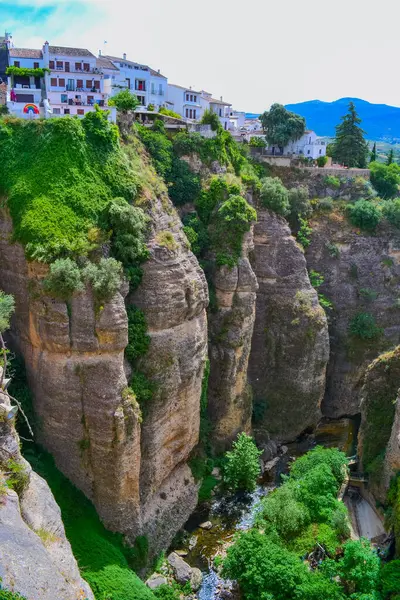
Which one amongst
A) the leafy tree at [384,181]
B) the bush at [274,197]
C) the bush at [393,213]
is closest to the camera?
the bush at [274,197]

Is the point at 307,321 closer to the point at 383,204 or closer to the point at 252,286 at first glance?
the point at 252,286

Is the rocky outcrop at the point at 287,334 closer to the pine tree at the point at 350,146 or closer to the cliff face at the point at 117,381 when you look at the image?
the cliff face at the point at 117,381

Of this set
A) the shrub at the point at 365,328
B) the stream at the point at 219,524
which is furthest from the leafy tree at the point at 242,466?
the shrub at the point at 365,328

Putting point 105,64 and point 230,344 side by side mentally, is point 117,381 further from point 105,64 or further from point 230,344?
point 105,64

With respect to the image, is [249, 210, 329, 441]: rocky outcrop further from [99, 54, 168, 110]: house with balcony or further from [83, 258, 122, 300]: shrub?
[83, 258, 122, 300]: shrub

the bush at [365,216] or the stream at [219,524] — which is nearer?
the stream at [219,524]
